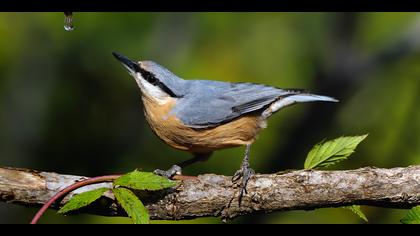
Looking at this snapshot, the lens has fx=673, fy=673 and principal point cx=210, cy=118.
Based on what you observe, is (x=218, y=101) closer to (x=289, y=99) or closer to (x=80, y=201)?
(x=289, y=99)

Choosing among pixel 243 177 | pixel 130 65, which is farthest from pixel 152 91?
pixel 243 177

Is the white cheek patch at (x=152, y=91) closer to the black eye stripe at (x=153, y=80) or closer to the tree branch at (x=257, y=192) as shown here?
the black eye stripe at (x=153, y=80)

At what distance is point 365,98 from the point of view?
8.14 meters

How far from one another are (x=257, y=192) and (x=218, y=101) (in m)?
1.35

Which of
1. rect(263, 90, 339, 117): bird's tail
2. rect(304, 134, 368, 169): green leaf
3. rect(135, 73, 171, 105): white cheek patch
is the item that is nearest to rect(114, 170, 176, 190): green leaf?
rect(304, 134, 368, 169): green leaf

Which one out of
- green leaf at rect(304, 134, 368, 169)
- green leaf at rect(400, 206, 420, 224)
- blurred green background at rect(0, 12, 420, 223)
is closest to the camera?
green leaf at rect(400, 206, 420, 224)

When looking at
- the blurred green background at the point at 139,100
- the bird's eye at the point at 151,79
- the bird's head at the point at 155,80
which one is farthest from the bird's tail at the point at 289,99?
the blurred green background at the point at 139,100

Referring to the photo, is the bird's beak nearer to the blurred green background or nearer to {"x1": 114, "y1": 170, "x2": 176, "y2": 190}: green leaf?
{"x1": 114, "y1": 170, "x2": 176, "y2": 190}: green leaf

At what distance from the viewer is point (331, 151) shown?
3.30 meters

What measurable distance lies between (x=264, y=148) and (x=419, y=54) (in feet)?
6.81

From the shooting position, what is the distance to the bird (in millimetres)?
4449

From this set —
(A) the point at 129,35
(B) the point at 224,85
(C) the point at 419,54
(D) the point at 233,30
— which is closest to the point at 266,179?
(B) the point at 224,85

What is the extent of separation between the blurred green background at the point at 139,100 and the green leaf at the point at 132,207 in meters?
3.76
